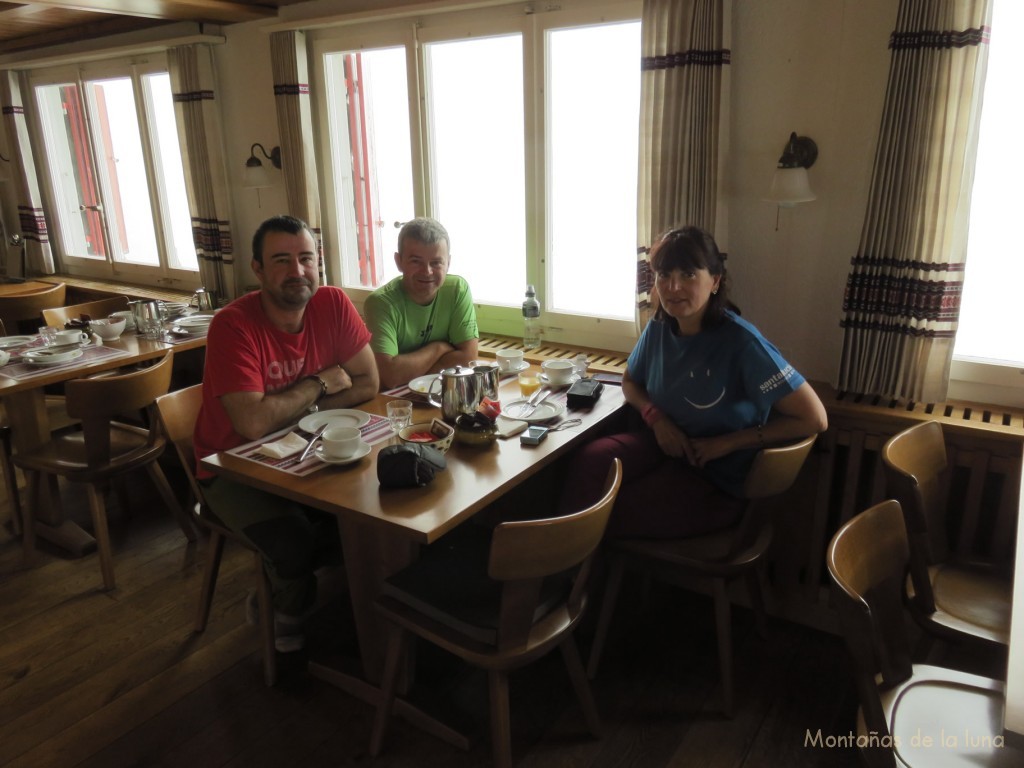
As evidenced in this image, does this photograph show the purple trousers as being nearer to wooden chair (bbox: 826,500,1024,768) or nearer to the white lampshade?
wooden chair (bbox: 826,500,1024,768)

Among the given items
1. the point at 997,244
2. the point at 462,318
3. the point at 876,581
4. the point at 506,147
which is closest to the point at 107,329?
the point at 462,318

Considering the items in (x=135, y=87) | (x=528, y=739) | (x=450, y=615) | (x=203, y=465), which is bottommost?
(x=528, y=739)

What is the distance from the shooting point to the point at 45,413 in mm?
2756

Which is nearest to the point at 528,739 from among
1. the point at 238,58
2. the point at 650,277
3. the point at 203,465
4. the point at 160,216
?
the point at 203,465

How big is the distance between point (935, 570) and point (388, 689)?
1363mm

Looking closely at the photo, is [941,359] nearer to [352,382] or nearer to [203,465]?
[352,382]

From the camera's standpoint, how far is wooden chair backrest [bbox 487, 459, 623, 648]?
1.33m

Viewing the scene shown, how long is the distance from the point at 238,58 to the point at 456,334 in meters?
2.22

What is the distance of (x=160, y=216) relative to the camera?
435 cm

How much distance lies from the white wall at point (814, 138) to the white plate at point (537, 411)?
84 centimetres

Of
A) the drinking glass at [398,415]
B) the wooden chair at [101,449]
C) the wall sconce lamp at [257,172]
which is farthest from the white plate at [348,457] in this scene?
the wall sconce lamp at [257,172]

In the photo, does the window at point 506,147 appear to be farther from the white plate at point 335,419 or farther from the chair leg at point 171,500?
the chair leg at point 171,500

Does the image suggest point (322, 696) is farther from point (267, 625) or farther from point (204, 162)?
point (204, 162)

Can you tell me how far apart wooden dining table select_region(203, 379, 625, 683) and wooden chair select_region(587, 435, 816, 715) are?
36 centimetres
